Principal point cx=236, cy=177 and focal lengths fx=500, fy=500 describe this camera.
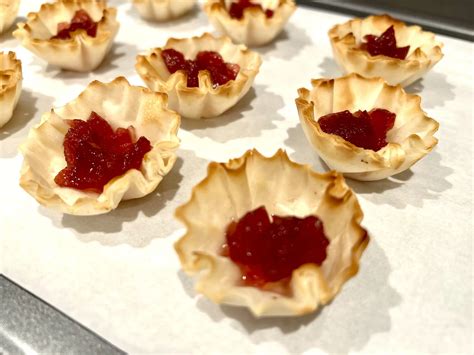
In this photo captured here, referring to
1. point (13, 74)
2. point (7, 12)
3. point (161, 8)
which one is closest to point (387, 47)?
point (161, 8)

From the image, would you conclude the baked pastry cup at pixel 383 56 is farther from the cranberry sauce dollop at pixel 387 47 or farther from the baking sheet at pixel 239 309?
the baking sheet at pixel 239 309

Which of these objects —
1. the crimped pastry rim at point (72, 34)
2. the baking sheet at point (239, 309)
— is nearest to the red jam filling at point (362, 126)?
the baking sheet at point (239, 309)

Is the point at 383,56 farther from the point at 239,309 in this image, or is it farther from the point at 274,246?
the point at 239,309

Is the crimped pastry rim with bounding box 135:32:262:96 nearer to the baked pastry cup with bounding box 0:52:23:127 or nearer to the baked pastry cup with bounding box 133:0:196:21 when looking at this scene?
the baked pastry cup with bounding box 0:52:23:127

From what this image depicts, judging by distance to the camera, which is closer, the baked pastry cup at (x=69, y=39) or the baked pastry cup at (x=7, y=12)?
the baked pastry cup at (x=69, y=39)

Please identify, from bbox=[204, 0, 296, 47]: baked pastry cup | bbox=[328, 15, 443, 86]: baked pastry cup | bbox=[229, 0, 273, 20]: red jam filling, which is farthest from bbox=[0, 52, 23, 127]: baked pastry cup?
bbox=[328, 15, 443, 86]: baked pastry cup

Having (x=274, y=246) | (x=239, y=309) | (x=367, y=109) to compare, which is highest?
(x=274, y=246)

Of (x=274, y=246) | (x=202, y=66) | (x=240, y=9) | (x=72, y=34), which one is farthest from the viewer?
(x=240, y=9)
